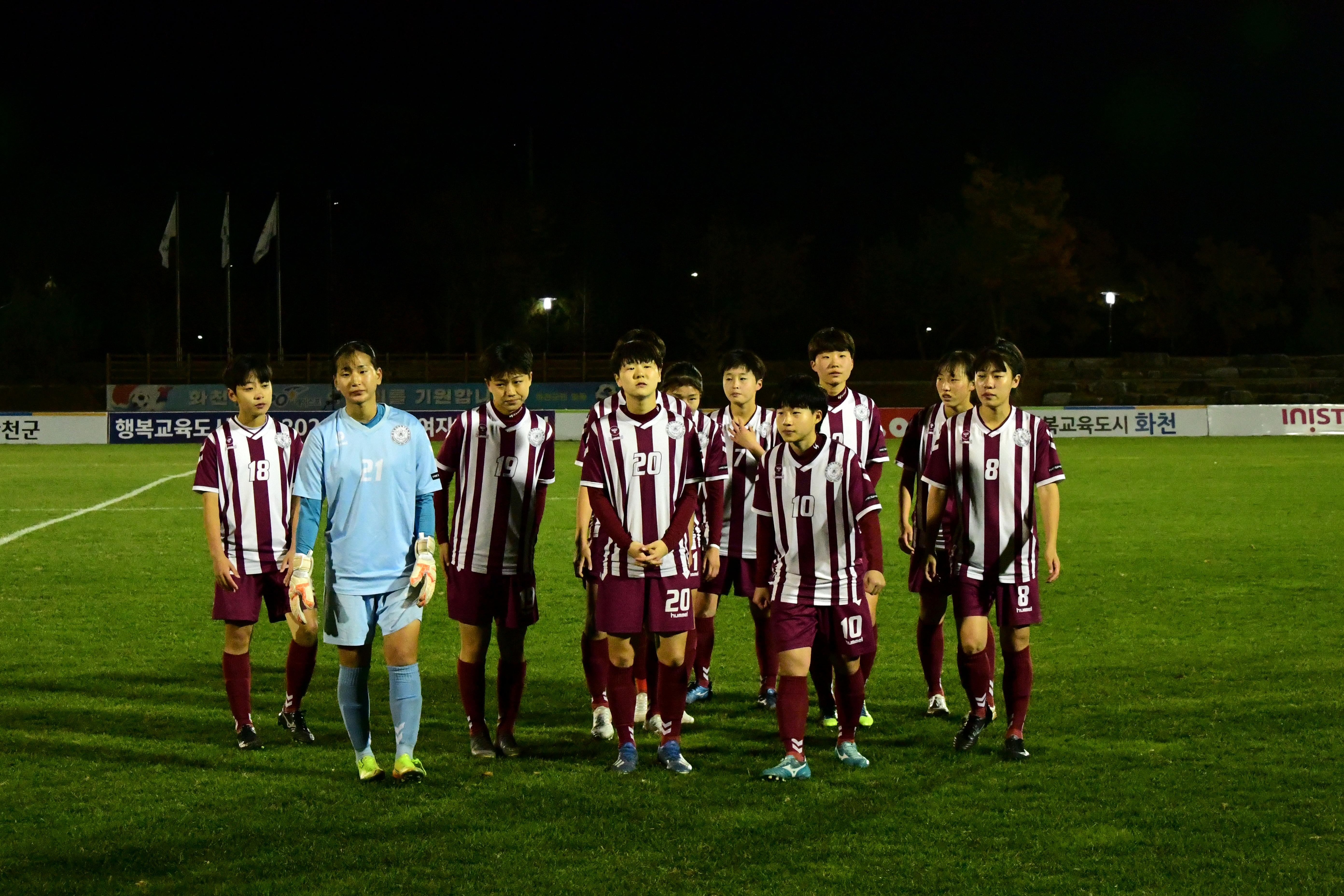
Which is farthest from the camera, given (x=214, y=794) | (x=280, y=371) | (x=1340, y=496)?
(x=280, y=371)

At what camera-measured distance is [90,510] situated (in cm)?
1738

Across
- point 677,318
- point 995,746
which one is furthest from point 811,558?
point 677,318

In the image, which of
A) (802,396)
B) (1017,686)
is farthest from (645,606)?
(1017,686)

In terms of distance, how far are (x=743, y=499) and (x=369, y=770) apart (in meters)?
2.42

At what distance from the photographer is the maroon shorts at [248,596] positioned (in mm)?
6051

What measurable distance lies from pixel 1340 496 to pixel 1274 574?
24.1 ft

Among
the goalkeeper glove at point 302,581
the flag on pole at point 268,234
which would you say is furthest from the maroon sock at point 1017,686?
the flag on pole at point 268,234

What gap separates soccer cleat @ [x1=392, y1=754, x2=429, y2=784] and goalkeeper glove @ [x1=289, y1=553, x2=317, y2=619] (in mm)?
761

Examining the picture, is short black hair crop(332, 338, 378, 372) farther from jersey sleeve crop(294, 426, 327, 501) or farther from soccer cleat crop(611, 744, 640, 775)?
soccer cleat crop(611, 744, 640, 775)

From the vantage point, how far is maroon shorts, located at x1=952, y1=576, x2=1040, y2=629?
5723mm

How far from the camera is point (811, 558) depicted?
546 centimetres

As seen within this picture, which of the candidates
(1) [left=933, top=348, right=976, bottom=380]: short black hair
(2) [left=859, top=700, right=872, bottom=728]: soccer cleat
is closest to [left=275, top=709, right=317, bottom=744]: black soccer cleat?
(2) [left=859, top=700, right=872, bottom=728]: soccer cleat

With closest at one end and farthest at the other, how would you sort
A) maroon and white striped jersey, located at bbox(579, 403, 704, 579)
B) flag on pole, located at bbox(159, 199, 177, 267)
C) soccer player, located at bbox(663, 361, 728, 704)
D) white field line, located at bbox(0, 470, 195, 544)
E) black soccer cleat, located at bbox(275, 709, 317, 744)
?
maroon and white striped jersey, located at bbox(579, 403, 704, 579) → soccer player, located at bbox(663, 361, 728, 704) → black soccer cleat, located at bbox(275, 709, 317, 744) → white field line, located at bbox(0, 470, 195, 544) → flag on pole, located at bbox(159, 199, 177, 267)

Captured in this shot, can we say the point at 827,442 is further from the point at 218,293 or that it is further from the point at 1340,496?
the point at 218,293
